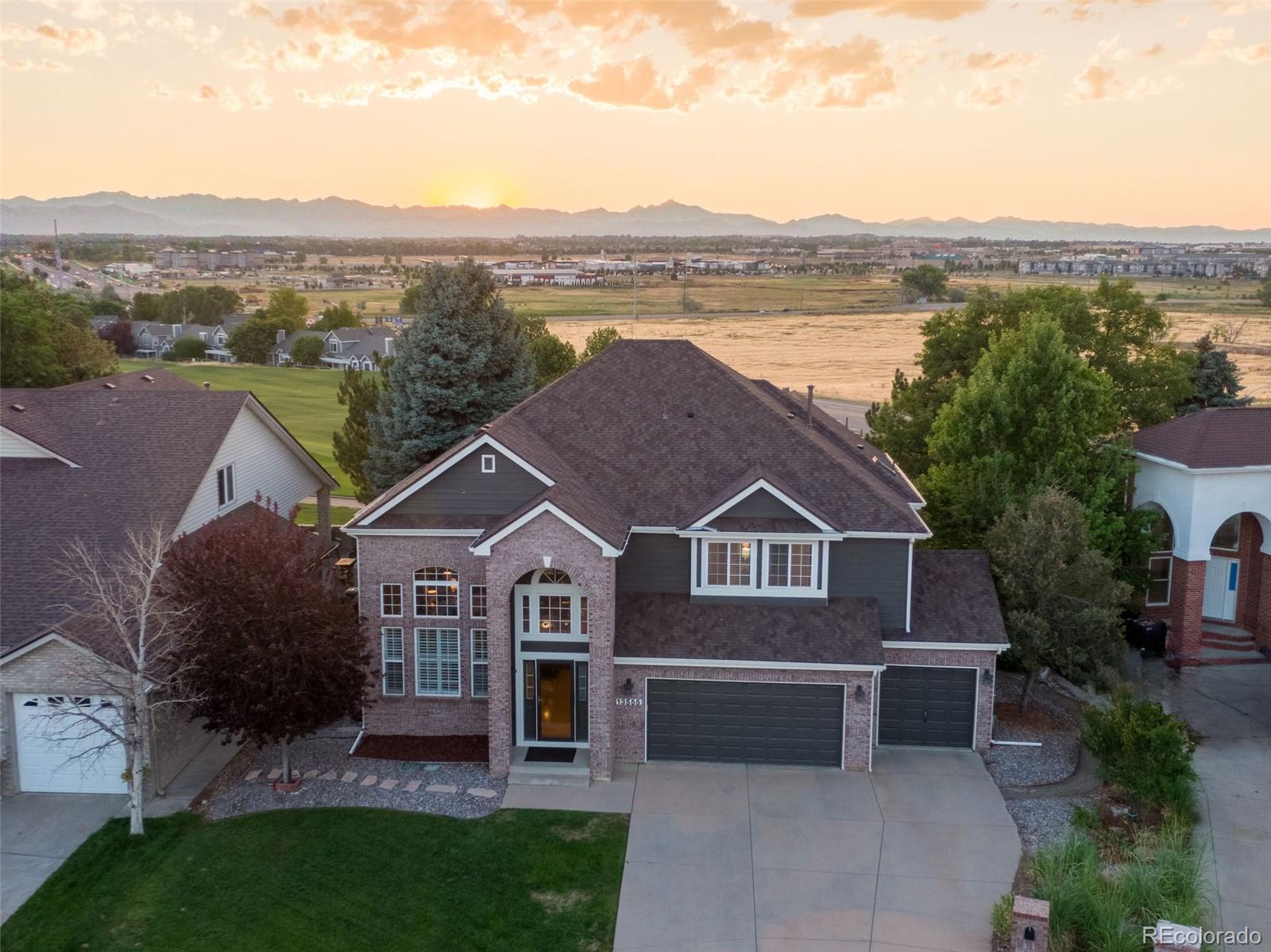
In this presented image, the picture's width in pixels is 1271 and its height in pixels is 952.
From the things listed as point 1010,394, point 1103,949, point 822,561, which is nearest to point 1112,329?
point 1010,394

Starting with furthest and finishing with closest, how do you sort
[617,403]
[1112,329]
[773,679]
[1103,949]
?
[1112,329] < [617,403] < [773,679] < [1103,949]

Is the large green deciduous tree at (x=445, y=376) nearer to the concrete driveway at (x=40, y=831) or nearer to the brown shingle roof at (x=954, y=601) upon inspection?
the concrete driveway at (x=40, y=831)

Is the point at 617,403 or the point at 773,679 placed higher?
the point at 617,403

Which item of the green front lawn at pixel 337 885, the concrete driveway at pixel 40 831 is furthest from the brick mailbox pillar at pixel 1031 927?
the concrete driveway at pixel 40 831

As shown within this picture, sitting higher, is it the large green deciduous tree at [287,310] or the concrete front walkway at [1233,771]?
the large green deciduous tree at [287,310]

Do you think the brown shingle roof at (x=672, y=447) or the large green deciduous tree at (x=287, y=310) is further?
Result: the large green deciduous tree at (x=287, y=310)

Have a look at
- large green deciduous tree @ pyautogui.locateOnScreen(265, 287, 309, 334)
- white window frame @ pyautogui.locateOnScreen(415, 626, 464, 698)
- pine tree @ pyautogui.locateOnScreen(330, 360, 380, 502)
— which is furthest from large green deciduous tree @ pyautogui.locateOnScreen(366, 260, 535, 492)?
large green deciduous tree @ pyautogui.locateOnScreen(265, 287, 309, 334)

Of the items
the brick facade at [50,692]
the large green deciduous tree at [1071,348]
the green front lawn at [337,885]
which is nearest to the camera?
the green front lawn at [337,885]

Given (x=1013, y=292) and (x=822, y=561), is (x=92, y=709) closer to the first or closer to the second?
(x=822, y=561)
